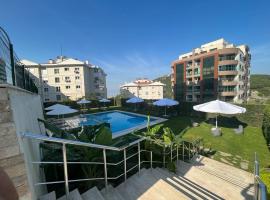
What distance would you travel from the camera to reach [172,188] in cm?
401

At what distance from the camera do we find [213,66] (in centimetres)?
4178

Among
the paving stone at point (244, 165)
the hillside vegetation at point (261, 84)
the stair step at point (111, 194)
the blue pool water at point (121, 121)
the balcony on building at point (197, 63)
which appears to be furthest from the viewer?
the hillside vegetation at point (261, 84)

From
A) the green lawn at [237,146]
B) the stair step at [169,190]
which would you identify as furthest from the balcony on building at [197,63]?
the stair step at [169,190]

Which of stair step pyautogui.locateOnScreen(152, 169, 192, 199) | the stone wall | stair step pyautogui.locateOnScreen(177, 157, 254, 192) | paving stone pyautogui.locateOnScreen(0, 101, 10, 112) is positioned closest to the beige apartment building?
stair step pyautogui.locateOnScreen(177, 157, 254, 192)

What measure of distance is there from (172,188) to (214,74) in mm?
44233

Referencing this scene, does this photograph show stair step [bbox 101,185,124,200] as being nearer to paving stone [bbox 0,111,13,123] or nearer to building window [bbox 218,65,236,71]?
paving stone [bbox 0,111,13,123]

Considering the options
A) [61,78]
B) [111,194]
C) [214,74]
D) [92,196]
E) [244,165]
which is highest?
[61,78]

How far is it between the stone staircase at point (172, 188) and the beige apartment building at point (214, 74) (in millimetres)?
40144

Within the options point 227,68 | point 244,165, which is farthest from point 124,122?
point 227,68

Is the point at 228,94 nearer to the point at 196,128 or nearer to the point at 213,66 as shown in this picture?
the point at 213,66

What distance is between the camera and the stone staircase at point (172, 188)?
3.61 metres

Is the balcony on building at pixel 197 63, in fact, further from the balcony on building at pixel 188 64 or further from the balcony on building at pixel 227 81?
the balcony on building at pixel 227 81

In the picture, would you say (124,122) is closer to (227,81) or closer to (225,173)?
(225,173)

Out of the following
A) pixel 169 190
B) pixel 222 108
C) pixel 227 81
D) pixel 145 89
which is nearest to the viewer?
pixel 169 190
